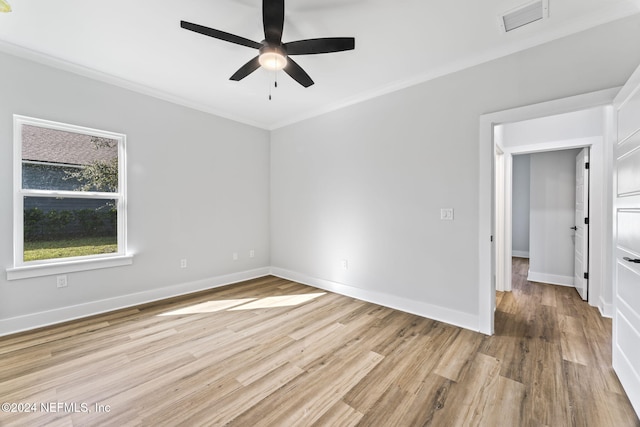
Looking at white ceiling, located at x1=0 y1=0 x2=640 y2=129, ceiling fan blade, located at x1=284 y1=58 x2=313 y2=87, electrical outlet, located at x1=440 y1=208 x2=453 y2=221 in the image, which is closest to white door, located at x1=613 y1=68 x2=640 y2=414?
white ceiling, located at x1=0 y1=0 x2=640 y2=129

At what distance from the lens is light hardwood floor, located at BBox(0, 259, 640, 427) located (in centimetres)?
160

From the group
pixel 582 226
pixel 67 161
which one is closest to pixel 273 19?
pixel 67 161

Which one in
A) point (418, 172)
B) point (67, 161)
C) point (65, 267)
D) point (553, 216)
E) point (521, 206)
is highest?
point (67, 161)

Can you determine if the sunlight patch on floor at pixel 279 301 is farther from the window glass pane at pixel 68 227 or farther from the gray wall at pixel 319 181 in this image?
the window glass pane at pixel 68 227

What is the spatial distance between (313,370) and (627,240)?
90.0 inches

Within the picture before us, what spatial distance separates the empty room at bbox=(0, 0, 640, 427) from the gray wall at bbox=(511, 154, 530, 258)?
2891mm

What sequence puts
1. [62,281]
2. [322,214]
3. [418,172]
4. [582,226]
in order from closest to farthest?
[62,281] < [418,172] < [582,226] < [322,214]

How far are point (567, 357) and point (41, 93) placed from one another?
537 cm

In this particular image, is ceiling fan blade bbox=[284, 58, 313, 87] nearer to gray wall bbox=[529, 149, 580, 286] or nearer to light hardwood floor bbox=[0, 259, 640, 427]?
light hardwood floor bbox=[0, 259, 640, 427]

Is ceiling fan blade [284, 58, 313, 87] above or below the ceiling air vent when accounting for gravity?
below

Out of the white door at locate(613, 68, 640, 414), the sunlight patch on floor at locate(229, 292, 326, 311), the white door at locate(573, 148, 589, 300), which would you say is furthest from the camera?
the white door at locate(573, 148, 589, 300)

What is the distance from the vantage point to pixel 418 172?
120 inches

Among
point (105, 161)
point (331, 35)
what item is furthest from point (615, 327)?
point (105, 161)

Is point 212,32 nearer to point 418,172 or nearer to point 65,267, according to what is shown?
point 418,172
